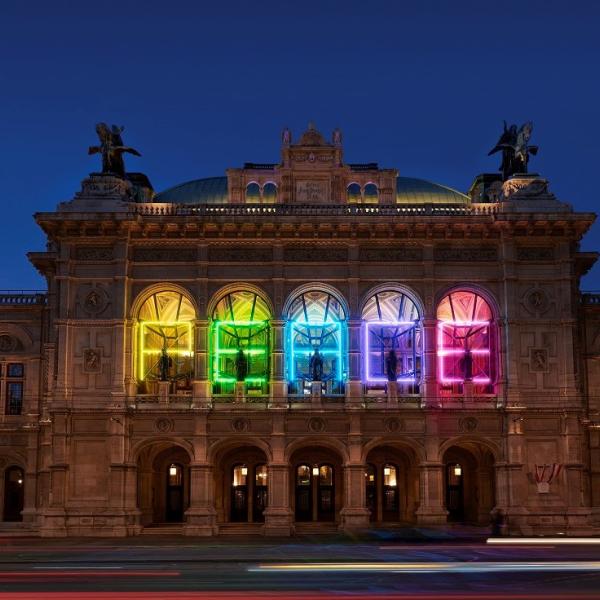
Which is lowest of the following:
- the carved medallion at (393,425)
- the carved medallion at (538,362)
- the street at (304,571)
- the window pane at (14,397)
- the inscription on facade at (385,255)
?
the street at (304,571)

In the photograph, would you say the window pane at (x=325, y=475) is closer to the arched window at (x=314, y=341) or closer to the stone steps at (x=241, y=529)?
the arched window at (x=314, y=341)

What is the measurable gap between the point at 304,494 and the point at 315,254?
592 inches

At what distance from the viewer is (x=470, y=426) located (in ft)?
186

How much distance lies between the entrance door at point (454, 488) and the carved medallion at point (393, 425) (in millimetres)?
8816

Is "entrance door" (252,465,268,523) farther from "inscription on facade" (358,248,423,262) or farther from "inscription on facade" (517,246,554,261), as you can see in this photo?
"inscription on facade" (517,246,554,261)

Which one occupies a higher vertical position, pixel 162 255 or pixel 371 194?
pixel 371 194

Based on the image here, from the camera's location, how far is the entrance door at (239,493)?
205 feet

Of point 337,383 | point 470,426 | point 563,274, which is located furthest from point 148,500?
point 563,274

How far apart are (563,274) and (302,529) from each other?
20.5 meters

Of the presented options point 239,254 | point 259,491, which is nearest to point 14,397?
point 259,491

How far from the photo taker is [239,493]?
2468 inches

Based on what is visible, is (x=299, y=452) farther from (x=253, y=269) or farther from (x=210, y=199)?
(x=210, y=199)

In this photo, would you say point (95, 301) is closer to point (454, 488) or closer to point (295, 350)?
point (295, 350)

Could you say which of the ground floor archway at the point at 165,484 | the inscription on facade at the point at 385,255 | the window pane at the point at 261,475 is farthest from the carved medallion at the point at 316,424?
the inscription on facade at the point at 385,255
